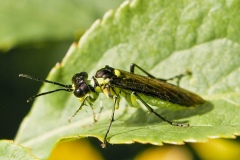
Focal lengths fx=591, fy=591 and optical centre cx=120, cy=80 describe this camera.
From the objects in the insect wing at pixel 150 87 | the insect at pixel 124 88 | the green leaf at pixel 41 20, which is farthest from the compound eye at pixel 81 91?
the green leaf at pixel 41 20

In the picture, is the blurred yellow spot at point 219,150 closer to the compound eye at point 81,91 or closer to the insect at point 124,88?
the insect at point 124,88

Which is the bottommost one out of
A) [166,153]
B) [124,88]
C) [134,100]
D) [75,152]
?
[166,153]

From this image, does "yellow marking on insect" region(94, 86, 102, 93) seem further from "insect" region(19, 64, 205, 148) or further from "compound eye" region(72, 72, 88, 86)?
"compound eye" region(72, 72, 88, 86)

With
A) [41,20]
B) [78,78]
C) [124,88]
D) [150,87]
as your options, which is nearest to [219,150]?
[150,87]

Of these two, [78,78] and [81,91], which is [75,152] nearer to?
[81,91]

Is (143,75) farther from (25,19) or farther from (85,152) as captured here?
(25,19)

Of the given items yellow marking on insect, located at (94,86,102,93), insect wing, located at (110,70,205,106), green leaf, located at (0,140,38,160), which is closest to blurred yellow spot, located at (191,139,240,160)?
insect wing, located at (110,70,205,106)
